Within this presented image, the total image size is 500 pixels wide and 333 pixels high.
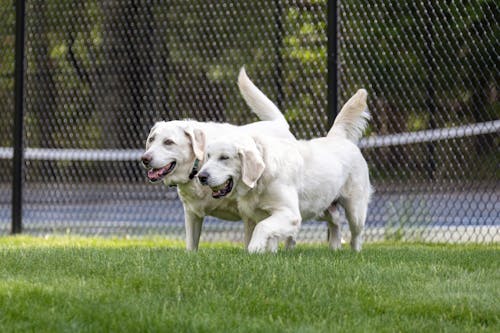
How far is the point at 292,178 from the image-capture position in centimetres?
679

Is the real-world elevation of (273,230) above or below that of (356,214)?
below

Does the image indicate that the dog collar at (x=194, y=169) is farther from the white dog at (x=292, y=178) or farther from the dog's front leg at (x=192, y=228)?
the white dog at (x=292, y=178)

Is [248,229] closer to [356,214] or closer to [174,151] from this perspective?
[174,151]

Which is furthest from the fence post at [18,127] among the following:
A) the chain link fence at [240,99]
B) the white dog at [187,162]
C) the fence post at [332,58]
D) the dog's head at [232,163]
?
the dog's head at [232,163]

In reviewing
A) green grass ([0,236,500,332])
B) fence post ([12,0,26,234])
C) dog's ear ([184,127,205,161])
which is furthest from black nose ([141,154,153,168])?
fence post ([12,0,26,234])

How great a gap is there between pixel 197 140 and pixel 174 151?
0.18m

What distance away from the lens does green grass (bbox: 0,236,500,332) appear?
13.6 ft

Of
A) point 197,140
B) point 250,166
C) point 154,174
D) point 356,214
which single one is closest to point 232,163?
point 250,166

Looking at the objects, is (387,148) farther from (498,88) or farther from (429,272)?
(429,272)

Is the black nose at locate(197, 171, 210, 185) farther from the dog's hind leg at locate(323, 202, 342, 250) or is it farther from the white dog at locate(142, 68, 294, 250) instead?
the dog's hind leg at locate(323, 202, 342, 250)

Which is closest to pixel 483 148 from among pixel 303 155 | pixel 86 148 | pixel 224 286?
pixel 303 155

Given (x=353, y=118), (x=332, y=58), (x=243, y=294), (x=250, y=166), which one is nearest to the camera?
(x=243, y=294)

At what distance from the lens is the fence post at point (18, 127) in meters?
10.5

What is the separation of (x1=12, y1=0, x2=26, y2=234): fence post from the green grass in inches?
175
